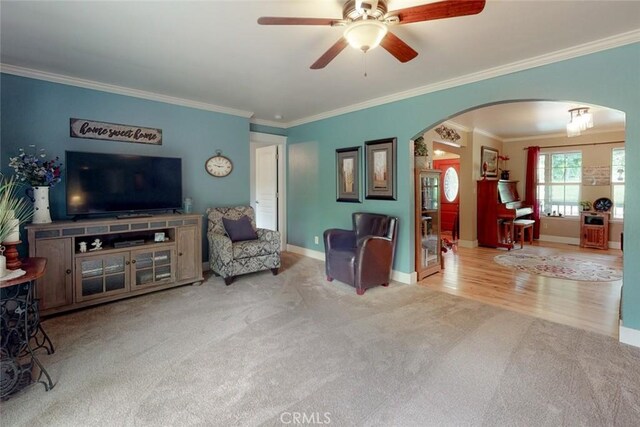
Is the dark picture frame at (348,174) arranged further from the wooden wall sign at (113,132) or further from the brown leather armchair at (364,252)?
the wooden wall sign at (113,132)

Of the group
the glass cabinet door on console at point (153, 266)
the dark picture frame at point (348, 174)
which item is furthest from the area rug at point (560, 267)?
the glass cabinet door on console at point (153, 266)

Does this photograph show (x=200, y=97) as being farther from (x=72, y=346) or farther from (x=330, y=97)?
(x=72, y=346)

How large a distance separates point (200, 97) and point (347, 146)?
7.06 ft

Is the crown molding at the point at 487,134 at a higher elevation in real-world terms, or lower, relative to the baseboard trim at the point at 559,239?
higher

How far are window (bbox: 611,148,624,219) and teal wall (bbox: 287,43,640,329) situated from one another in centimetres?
523

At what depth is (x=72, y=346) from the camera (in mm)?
2352

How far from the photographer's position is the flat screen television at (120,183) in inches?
123

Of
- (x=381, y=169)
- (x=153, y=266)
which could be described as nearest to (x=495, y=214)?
(x=381, y=169)

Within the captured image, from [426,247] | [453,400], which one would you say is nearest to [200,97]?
[426,247]

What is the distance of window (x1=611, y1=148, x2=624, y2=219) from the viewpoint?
242 inches

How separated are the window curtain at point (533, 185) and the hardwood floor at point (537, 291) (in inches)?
76.1

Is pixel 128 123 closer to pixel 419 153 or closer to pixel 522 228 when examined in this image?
pixel 419 153

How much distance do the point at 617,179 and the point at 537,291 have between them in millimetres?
4642

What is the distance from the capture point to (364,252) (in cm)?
345
